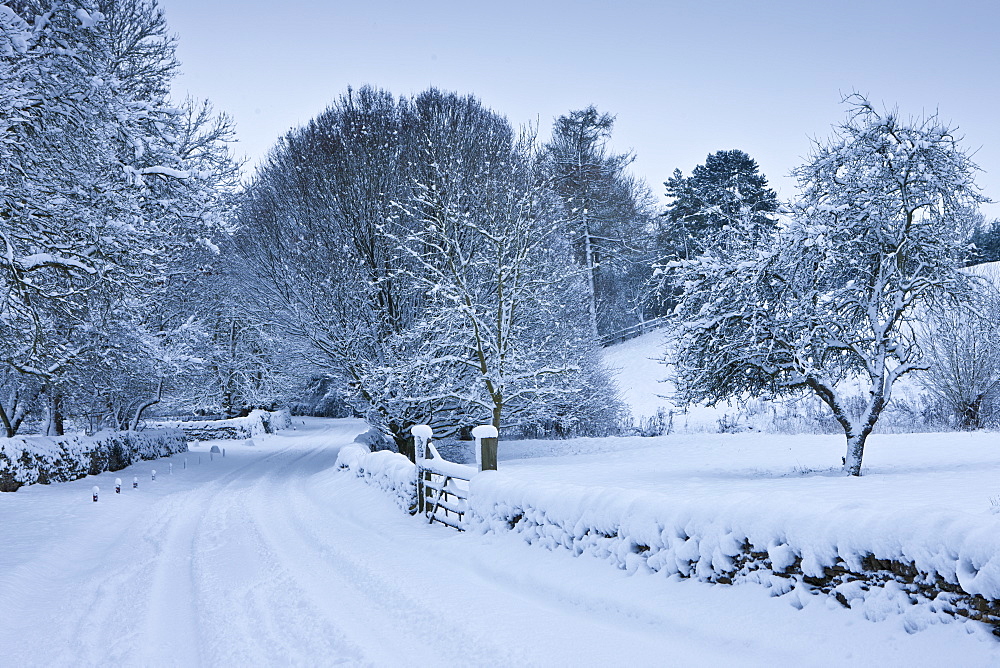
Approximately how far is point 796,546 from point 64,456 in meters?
18.2

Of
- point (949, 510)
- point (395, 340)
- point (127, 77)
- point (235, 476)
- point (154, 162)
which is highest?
point (127, 77)

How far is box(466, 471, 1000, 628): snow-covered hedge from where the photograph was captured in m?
4.18

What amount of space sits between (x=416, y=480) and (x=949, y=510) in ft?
28.5

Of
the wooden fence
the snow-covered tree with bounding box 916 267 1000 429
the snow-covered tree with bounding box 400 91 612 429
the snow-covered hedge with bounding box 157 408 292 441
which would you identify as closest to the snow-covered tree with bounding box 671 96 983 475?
the snow-covered tree with bounding box 400 91 612 429

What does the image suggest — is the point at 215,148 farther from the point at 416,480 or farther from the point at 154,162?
the point at 416,480

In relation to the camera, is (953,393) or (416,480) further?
(953,393)

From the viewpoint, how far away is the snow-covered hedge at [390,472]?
12047 mm

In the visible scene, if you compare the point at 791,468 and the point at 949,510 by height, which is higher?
the point at 949,510

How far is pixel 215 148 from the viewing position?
18.6m

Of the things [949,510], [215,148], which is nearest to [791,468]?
[949,510]

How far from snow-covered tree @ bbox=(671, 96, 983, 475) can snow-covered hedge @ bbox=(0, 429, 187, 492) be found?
15.5 meters

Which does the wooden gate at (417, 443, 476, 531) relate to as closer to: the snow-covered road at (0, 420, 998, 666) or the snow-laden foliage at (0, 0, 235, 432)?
the snow-covered road at (0, 420, 998, 666)

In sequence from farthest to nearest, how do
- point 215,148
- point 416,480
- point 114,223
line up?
point 215,148, point 416,480, point 114,223

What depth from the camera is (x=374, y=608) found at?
645 cm
